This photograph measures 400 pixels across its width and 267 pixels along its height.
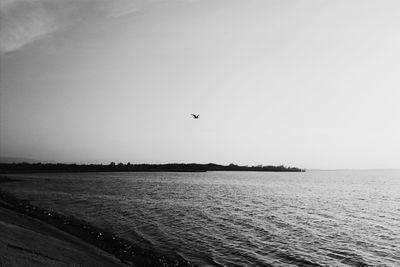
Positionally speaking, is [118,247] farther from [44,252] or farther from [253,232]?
[253,232]

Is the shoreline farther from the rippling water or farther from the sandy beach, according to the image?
the rippling water

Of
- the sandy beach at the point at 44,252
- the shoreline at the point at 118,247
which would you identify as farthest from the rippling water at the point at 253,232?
the sandy beach at the point at 44,252

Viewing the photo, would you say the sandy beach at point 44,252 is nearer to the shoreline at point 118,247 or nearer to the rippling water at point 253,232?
the shoreline at point 118,247

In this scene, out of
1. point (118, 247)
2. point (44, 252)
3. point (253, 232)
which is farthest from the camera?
point (253, 232)

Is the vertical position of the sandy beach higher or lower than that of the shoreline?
higher

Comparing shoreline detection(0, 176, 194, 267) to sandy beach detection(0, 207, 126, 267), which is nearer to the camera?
sandy beach detection(0, 207, 126, 267)

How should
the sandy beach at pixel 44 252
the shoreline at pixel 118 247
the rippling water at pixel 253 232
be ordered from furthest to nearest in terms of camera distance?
the rippling water at pixel 253 232 < the shoreline at pixel 118 247 < the sandy beach at pixel 44 252

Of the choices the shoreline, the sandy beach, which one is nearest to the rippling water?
the shoreline

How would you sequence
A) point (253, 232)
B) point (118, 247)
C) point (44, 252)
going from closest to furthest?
point (44, 252) → point (118, 247) → point (253, 232)

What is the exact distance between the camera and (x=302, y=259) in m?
27.8

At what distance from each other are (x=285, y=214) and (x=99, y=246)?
35792 millimetres

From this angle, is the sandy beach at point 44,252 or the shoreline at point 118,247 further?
the shoreline at point 118,247

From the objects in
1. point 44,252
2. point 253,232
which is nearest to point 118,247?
point 44,252

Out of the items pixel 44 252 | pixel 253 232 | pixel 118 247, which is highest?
pixel 44 252
